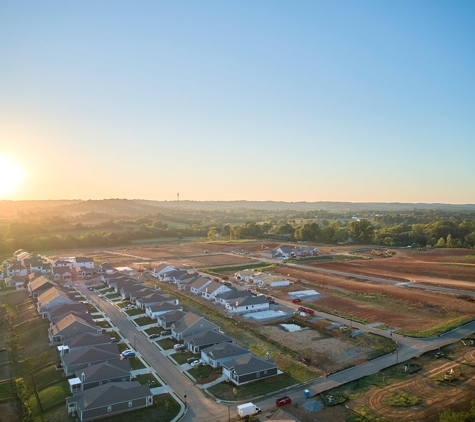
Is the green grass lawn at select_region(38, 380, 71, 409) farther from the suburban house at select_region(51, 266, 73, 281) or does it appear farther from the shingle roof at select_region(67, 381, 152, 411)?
the suburban house at select_region(51, 266, 73, 281)

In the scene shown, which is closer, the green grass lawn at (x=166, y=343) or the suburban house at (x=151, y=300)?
the green grass lawn at (x=166, y=343)

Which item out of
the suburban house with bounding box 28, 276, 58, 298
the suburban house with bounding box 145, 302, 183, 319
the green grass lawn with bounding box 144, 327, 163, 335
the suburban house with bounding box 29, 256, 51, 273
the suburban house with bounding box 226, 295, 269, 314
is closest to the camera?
the green grass lawn with bounding box 144, 327, 163, 335

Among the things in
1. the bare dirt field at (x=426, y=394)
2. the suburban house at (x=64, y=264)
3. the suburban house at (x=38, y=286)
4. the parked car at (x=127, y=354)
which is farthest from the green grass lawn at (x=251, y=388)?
the suburban house at (x=64, y=264)

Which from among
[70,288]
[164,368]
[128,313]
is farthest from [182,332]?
[70,288]

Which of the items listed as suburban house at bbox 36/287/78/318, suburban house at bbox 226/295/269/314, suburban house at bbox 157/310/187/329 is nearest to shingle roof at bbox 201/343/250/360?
suburban house at bbox 157/310/187/329

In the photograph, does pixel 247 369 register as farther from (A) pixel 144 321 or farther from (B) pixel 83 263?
(B) pixel 83 263

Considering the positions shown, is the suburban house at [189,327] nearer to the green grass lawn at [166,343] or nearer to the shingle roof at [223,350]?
the green grass lawn at [166,343]

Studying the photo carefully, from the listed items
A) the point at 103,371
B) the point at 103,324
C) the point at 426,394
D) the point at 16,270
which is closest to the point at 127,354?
the point at 103,371
